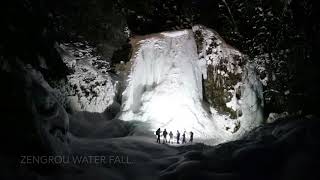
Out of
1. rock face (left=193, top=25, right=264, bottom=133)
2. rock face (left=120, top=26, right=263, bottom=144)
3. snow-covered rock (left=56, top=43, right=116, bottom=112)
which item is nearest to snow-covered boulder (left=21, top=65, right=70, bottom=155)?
rock face (left=120, top=26, right=263, bottom=144)

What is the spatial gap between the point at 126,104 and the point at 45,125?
366 inches

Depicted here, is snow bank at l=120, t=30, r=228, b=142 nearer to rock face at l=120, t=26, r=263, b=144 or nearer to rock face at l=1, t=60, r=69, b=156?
rock face at l=120, t=26, r=263, b=144

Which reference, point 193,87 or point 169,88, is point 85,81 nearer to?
point 169,88

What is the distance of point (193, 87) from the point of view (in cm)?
1730

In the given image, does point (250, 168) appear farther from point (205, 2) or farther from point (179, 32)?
point (205, 2)

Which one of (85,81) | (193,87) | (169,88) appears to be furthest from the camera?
(85,81)

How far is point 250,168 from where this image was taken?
7734 millimetres

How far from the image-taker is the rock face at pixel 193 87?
1625cm

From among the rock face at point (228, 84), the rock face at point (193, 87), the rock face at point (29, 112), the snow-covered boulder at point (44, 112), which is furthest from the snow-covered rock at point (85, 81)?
the rock face at point (29, 112)

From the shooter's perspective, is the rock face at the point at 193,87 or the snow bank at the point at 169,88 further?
the rock face at the point at 193,87

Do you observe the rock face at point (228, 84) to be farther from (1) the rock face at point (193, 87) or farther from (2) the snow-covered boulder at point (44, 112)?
(2) the snow-covered boulder at point (44, 112)

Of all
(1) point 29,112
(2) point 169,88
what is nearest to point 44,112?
(1) point 29,112

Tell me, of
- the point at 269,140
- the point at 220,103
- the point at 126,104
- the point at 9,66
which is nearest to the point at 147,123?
the point at 126,104

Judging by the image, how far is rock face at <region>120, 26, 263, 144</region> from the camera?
1625 cm
